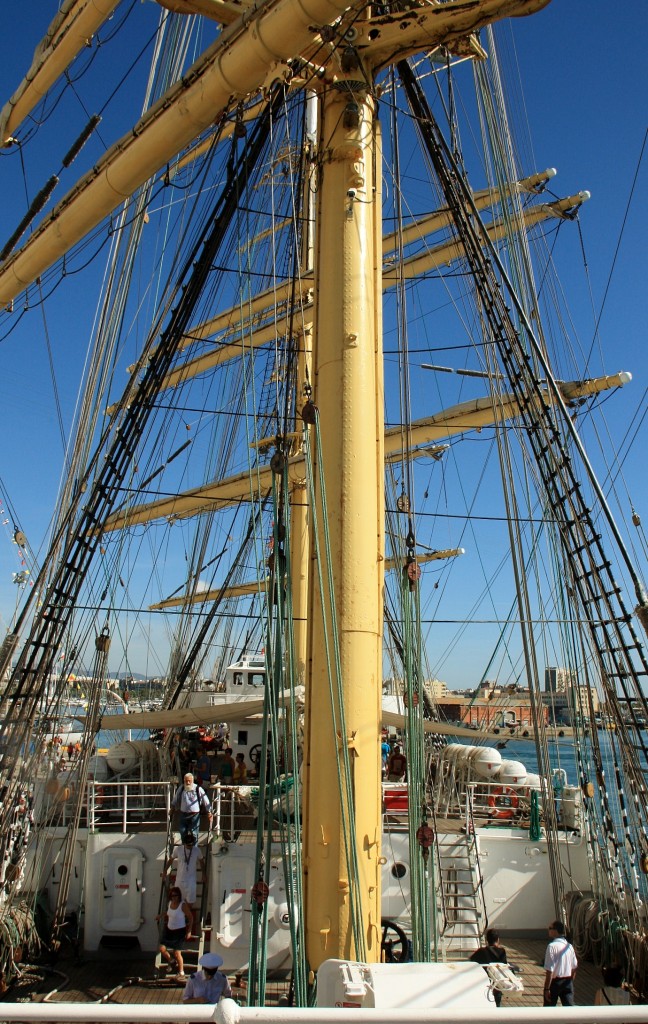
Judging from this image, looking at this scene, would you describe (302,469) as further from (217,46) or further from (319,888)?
(319,888)

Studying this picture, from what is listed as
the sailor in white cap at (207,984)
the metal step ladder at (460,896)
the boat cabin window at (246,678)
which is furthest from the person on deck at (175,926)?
the boat cabin window at (246,678)

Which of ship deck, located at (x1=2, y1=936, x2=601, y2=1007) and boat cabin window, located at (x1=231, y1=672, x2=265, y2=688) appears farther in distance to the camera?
boat cabin window, located at (x1=231, y1=672, x2=265, y2=688)

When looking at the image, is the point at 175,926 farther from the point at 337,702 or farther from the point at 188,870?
the point at 337,702

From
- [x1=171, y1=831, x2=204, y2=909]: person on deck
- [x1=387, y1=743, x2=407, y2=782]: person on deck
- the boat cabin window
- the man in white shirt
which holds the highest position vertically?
A: the boat cabin window

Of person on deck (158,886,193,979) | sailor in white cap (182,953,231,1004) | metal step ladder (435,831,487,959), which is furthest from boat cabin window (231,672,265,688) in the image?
sailor in white cap (182,953,231,1004)

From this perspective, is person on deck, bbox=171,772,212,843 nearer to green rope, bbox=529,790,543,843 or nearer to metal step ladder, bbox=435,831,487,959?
metal step ladder, bbox=435,831,487,959

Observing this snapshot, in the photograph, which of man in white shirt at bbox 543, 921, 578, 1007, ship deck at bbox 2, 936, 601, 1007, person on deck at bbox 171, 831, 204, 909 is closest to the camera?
man in white shirt at bbox 543, 921, 578, 1007

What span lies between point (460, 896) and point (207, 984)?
12.5ft

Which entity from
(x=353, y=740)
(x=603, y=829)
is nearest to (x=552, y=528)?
(x=603, y=829)

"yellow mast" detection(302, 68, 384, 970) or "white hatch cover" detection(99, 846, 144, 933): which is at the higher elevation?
"yellow mast" detection(302, 68, 384, 970)

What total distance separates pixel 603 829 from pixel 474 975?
17.3 feet

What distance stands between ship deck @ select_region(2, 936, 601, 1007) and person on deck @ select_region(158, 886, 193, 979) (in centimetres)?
26

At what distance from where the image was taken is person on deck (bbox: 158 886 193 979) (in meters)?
8.07

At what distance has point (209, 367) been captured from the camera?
21344 millimetres
